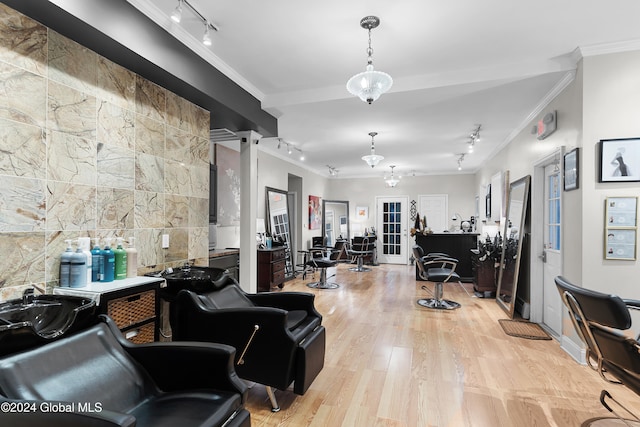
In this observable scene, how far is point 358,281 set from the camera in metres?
7.12

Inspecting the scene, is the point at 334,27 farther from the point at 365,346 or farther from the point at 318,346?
the point at 365,346

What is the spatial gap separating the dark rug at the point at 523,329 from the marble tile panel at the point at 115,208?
→ 402cm

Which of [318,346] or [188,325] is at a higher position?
[188,325]

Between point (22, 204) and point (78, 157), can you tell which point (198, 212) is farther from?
point (22, 204)

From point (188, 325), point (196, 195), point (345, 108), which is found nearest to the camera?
point (188, 325)

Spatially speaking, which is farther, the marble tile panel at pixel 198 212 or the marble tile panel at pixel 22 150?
the marble tile panel at pixel 198 212

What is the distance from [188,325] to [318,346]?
3.09 ft

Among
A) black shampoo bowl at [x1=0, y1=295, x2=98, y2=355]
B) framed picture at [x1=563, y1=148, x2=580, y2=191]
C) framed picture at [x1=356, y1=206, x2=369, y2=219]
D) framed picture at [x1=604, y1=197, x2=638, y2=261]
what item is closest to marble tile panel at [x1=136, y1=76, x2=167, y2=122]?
black shampoo bowl at [x1=0, y1=295, x2=98, y2=355]

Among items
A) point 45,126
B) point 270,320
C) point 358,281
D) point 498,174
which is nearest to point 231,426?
point 270,320

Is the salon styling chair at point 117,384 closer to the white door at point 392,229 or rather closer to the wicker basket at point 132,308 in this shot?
the wicker basket at point 132,308

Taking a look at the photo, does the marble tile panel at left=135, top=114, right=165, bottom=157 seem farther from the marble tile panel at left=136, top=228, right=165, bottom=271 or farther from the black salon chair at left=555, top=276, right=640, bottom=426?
the black salon chair at left=555, top=276, right=640, bottom=426

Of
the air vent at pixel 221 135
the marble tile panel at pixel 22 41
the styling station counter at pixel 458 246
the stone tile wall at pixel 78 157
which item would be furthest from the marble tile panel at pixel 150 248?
the styling station counter at pixel 458 246

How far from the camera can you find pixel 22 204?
193 centimetres

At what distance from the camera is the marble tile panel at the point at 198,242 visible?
3270mm
